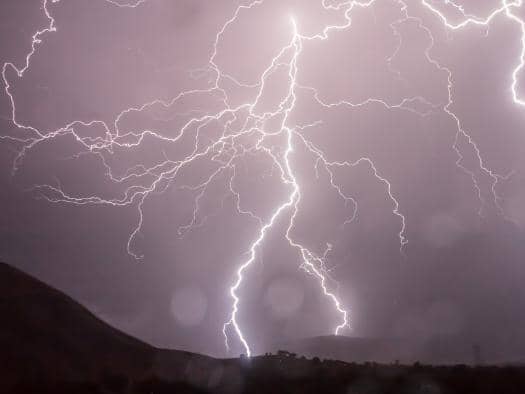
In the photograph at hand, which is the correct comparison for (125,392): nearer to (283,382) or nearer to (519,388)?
(283,382)

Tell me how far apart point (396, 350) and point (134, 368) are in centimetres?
3142

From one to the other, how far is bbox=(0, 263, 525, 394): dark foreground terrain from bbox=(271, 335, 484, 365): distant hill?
956 inches

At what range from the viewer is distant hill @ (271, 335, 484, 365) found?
41.1 meters


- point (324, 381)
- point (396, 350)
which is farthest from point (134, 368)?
point (396, 350)

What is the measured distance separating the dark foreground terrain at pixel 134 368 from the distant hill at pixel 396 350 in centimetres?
2428

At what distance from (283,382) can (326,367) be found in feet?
4.53

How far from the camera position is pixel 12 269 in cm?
2016

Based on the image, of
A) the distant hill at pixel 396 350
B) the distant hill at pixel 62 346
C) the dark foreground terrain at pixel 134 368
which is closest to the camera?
the dark foreground terrain at pixel 134 368

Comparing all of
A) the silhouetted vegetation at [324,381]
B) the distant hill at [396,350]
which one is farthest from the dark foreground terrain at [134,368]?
the distant hill at [396,350]

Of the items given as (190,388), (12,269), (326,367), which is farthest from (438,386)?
(12,269)

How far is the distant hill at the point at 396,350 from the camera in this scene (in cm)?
4109

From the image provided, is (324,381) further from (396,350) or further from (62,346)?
(396,350)

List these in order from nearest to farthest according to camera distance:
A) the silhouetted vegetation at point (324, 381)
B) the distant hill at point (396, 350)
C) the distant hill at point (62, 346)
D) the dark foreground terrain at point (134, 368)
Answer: the silhouetted vegetation at point (324, 381)
the dark foreground terrain at point (134, 368)
the distant hill at point (62, 346)
the distant hill at point (396, 350)

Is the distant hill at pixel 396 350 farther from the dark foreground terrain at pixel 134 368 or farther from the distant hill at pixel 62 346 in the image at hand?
the dark foreground terrain at pixel 134 368
